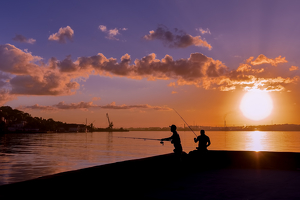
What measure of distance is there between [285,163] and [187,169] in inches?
192

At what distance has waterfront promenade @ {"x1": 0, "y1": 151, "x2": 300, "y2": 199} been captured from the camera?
5900 millimetres

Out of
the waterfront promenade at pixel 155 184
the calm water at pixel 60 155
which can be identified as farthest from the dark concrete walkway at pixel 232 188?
the calm water at pixel 60 155

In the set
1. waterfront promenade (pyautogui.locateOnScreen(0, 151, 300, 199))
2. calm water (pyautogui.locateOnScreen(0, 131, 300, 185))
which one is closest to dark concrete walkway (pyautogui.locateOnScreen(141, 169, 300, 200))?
waterfront promenade (pyautogui.locateOnScreen(0, 151, 300, 199))

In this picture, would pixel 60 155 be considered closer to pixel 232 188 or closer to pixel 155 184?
pixel 155 184

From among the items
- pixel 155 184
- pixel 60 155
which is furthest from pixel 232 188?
pixel 60 155

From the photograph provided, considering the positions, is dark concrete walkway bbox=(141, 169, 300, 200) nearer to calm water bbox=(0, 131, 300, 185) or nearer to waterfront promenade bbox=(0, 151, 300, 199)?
waterfront promenade bbox=(0, 151, 300, 199)

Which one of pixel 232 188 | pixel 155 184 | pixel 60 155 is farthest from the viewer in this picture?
pixel 60 155

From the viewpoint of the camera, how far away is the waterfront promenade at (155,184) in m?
5.90

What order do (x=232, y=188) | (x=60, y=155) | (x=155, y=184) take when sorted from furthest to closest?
(x=60, y=155), (x=155, y=184), (x=232, y=188)

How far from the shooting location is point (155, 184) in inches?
349

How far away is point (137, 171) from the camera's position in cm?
825

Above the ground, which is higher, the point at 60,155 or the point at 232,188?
the point at 232,188

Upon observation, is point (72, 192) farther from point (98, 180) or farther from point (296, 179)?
point (296, 179)

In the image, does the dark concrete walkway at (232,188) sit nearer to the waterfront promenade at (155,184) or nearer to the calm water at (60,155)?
the waterfront promenade at (155,184)
